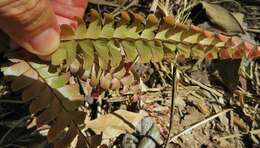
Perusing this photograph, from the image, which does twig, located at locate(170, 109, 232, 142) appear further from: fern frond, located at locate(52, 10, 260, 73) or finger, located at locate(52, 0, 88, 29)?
finger, located at locate(52, 0, 88, 29)

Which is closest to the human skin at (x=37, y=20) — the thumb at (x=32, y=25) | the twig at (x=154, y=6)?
the thumb at (x=32, y=25)

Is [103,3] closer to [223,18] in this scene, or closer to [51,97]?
[223,18]

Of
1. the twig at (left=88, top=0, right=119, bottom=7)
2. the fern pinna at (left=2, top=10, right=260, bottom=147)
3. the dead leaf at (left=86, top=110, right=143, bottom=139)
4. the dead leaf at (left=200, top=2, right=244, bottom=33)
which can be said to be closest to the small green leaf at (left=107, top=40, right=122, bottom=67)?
the fern pinna at (left=2, top=10, right=260, bottom=147)

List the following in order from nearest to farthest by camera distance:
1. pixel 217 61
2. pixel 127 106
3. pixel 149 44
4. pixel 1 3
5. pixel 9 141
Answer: pixel 1 3 < pixel 149 44 < pixel 9 141 < pixel 127 106 < pixel 217 61

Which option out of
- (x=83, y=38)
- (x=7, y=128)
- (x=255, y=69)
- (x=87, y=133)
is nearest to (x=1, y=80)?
(x=7, y=128)

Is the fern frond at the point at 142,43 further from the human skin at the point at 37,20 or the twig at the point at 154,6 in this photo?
the twig at the point at 154,6

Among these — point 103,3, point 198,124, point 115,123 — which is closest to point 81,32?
point 115,123

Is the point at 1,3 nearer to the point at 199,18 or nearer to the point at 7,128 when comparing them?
the point at 7,128
